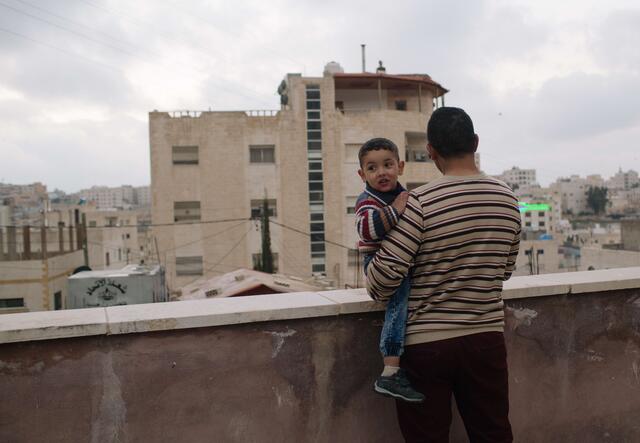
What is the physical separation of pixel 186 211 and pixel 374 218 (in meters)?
38.1

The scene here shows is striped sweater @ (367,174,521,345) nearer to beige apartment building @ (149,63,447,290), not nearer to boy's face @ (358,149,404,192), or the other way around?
boy's face @ (358,149,404,192)

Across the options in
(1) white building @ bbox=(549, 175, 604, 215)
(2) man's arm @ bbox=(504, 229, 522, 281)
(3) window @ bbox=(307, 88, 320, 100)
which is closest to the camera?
(2) man's arm @ bbox=(504, 229, 522, 281)

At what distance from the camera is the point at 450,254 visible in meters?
2.35

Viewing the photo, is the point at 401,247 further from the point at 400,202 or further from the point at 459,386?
the point at 459,386

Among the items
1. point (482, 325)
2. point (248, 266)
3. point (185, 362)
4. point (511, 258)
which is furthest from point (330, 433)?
point (248, 266)

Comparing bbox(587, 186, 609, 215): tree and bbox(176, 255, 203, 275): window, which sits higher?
bbox(587, 186, 609, 215): tree

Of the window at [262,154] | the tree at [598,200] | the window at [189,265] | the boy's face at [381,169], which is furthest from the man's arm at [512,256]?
the tree at [598,200]

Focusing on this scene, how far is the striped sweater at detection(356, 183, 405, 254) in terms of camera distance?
7.65 ft

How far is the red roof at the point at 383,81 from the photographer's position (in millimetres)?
40156

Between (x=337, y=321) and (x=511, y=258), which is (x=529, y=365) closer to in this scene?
(x=511, y=258)

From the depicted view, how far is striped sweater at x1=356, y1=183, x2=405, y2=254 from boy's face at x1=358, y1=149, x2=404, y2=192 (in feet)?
0.11

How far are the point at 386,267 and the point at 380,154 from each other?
584mm

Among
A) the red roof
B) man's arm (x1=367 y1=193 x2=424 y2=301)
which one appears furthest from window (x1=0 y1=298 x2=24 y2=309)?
man's arm (x1=367 y1=193 x2=424 y2=301)

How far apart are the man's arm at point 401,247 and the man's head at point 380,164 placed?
0.26 metres
